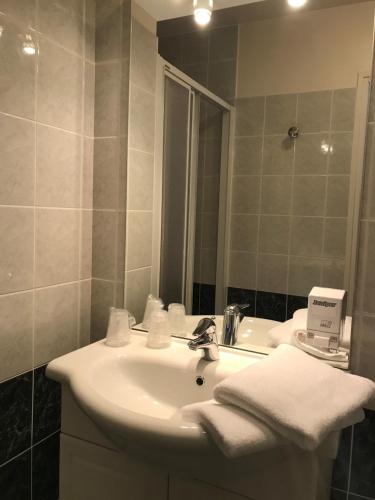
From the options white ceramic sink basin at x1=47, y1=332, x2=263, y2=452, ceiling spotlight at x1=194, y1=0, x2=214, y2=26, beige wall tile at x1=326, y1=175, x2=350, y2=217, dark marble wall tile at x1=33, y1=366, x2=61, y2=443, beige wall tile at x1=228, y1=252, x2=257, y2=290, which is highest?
ceiling spotlight at x1=194, y1=0, x2=214, y2=26

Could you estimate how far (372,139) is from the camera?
102 centimetres

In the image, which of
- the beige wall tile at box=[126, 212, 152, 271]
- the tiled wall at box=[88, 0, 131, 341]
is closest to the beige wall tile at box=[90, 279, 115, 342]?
the tiled wall at box=[88, 0, 131, 341]

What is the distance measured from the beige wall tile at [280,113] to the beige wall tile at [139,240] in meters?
0.51

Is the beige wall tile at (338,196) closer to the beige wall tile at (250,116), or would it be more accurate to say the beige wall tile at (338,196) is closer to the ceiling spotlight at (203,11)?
the beige wall tile at (250,116)

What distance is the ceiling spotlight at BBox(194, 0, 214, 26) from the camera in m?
1.27

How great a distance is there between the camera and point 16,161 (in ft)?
3.74

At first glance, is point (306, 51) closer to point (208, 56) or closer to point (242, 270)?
point (208, 56)

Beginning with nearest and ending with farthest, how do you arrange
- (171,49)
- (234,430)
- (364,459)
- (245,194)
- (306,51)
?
1. (234,430)
2. (364,459)
3. (306,51)
4. (245,194)
5. (171,49)

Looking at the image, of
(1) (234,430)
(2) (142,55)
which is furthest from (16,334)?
(2) (142,55)

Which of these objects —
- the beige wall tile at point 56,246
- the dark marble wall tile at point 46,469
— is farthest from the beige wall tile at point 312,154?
the dark marble wall tile at point 46,469

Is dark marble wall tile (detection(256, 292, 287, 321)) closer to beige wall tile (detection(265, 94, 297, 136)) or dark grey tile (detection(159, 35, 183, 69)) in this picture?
beige wall tile (detection(265, 94, 297, 136))

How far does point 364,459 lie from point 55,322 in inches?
38.0

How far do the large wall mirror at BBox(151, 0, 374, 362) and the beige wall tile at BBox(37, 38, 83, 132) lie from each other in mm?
280

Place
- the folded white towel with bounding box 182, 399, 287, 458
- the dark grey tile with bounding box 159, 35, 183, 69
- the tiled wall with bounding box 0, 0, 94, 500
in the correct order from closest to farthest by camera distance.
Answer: the folded white towel with bounding box 182, 399, 287, 458 → the tiled wall with bounding box 0, 0, 94, 500 → the dark grey tile with bounding box 159, 35, 183, 69
